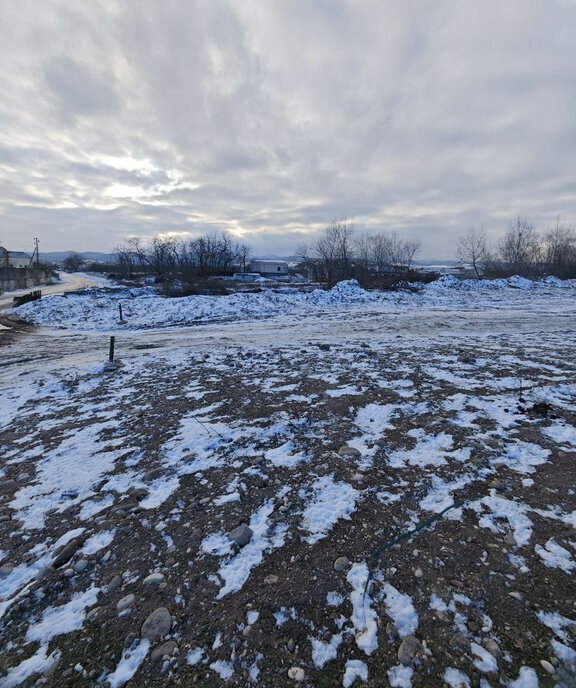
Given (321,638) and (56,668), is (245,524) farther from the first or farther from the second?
(56,668)

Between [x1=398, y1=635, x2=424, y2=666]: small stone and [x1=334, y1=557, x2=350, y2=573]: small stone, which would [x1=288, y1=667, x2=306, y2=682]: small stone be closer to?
[x1=398, y1=635, x2=424, y2=666]: small stone

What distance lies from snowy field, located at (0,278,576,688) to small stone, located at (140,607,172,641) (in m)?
0.01

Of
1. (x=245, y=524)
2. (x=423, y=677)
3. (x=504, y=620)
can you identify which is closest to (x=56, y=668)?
(x=245, y=524)

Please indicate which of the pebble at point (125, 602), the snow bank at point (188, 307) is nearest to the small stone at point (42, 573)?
the pebble at point (125, 602)

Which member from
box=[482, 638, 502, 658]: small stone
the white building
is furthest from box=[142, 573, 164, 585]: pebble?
the white building

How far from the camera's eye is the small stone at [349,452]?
3859mm

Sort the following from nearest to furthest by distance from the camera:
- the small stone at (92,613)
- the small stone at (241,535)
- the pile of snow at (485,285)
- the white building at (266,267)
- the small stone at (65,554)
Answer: the small stone at (92,613) < the small stone at (65,554) < the small stone at (241,535) < the pile of snow at (485,285) < the white building at (266,267)

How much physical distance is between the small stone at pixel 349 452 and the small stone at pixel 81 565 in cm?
263

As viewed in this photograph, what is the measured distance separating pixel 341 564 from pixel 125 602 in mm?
1531

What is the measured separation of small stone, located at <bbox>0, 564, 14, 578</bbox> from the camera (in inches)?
97.2

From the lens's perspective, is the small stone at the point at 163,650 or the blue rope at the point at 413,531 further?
the blue rope at the point at 413,531

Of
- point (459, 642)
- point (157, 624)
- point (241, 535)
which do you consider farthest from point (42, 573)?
point (459, 642)

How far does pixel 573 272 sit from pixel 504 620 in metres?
57.1

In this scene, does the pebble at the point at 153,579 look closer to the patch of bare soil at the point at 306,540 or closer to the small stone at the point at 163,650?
the patch of bare soil at the point at 306,540
